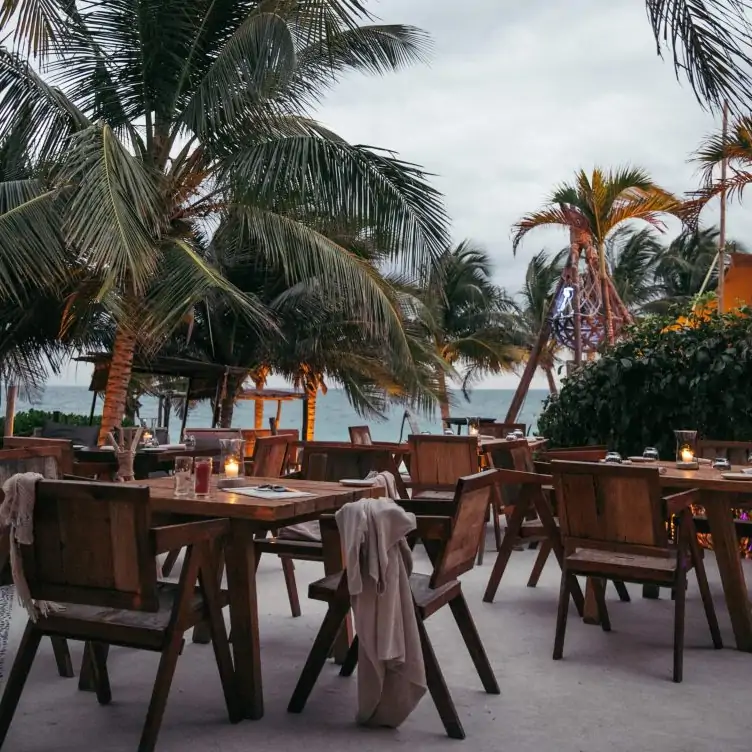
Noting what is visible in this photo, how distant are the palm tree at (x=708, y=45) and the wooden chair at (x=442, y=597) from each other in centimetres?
146

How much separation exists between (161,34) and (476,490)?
22.3 feet

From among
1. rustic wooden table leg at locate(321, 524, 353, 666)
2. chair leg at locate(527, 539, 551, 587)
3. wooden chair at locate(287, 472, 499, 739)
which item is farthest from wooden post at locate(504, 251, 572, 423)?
wooden chair at locate(287, 472, 499, 739)

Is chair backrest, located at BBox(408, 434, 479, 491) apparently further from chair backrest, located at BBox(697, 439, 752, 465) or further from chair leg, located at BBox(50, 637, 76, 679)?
chair leg, located at BBox(50, 637, 76, 679)

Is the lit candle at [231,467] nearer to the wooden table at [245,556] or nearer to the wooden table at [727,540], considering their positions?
the wooden table at [245,556]

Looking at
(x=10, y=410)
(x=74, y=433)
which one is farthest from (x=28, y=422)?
(x=74, y=433)

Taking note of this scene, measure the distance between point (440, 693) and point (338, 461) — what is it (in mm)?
1950

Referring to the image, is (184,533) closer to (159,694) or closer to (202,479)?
(159,694)

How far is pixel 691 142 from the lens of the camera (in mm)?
7668

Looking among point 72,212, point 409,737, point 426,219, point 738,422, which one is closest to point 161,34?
point 72,212

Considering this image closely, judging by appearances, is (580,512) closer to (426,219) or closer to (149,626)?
(149,626)

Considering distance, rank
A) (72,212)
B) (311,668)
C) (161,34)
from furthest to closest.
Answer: (161,34) → (72,212) → (311,668)

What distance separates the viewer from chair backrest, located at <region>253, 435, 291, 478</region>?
16.2 ft

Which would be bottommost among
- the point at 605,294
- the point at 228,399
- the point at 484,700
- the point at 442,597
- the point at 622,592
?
the point at 484,700

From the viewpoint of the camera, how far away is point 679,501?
363cm
